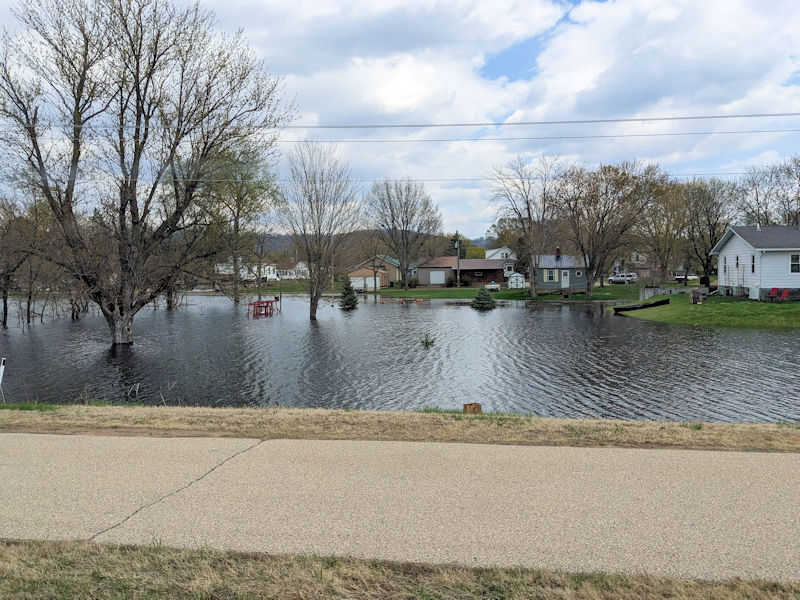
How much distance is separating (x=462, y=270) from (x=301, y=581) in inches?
3265

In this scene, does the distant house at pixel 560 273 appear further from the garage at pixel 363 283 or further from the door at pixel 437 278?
the garage at pixel 363 283

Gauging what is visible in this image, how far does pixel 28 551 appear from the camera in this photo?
4.18 metres

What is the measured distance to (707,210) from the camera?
188 ft

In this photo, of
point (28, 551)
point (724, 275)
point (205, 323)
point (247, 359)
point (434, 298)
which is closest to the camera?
point (28, 551)

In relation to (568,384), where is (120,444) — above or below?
above

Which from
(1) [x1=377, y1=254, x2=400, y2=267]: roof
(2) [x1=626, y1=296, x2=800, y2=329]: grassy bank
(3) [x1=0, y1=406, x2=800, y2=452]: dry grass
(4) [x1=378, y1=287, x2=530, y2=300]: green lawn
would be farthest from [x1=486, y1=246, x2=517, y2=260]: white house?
(3) [x1=0, y1=406, x2=800, y2=452]: dry grass

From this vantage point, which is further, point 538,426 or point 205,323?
point 205,323

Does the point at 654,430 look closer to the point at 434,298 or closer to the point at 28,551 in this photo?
the point at 28,551

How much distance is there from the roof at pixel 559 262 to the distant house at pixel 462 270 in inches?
744

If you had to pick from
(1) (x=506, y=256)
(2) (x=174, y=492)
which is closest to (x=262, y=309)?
(2) (x=174, y=492)

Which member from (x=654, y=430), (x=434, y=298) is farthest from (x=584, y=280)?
(x=654, y=430)

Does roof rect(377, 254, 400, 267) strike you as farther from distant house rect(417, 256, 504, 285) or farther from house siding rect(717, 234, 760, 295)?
house siding rect(717, 234, 760, 295)

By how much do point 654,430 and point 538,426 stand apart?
165 cm

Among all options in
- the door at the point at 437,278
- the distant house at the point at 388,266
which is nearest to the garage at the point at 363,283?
the distant house at the point at 388,266
